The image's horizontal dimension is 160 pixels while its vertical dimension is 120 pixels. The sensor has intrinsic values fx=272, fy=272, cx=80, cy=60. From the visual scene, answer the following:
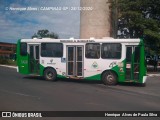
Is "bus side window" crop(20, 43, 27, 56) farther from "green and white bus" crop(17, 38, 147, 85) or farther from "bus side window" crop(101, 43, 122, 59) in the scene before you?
"bus side window" crop(101, 43, 122, 59)

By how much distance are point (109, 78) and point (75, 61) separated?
82.7 inches

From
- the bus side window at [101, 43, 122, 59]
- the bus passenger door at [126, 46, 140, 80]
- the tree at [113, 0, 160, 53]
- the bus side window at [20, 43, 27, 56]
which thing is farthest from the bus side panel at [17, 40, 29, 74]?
the tree at [113, 0, 160, 53]

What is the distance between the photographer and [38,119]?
462cm

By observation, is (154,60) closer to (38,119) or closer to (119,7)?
(119,7)

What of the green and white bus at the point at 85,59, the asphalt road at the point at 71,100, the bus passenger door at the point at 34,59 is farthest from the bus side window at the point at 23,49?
the asphalt road at the point at 71,100

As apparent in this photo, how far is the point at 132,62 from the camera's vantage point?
14289 millimetres

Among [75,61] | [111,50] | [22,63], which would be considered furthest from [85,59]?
[22,63]

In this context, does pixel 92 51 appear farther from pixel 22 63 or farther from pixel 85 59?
pixel 22 63

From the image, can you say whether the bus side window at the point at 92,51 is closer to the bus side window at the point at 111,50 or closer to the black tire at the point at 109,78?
the bus side window at the point at 111,50

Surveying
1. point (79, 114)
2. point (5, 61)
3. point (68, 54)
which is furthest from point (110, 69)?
point (5, 61)

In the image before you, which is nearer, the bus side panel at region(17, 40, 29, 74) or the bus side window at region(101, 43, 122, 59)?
the bus side window at region(101, 43, 122, 59)

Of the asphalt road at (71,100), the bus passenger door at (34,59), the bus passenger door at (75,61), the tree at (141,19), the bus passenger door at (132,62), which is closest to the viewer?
the asphalt road at (71,100)

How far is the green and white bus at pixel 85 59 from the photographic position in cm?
1432

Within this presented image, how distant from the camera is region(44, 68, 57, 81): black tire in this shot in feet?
51.5
